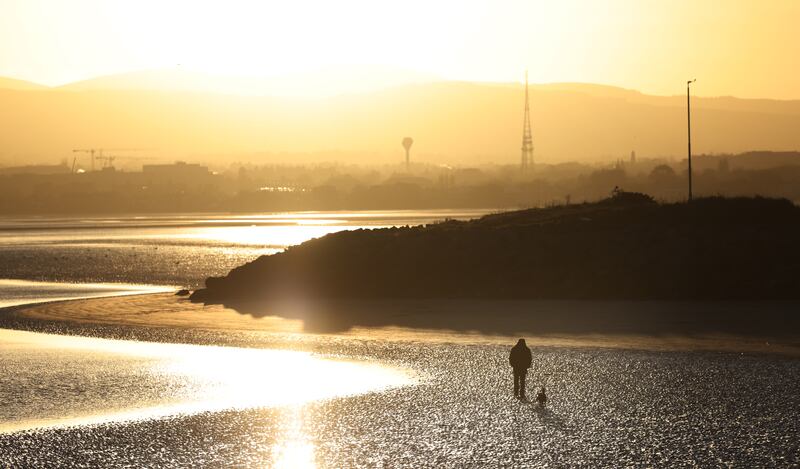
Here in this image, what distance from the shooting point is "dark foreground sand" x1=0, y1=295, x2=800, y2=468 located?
2419cm

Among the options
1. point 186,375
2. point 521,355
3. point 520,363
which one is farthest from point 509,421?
point 186,375

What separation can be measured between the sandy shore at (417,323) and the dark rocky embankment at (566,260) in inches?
126

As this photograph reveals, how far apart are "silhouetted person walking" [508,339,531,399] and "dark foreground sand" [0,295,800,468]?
0.41 meters

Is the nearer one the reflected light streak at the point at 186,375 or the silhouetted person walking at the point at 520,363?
A: the silhouetted person walking at the point at 520,363

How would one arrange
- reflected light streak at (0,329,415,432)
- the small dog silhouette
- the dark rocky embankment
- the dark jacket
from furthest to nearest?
the dark rocky embankment, reflected light streak at (0,329,415,432), the dark jacket, the small dog silhouette

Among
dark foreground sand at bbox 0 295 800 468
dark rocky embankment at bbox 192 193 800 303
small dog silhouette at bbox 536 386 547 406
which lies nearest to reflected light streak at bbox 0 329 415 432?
dark foreground sand at bbox 0 295 800 468

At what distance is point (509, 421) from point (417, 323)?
812 inches

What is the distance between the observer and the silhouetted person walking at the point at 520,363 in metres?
29.6

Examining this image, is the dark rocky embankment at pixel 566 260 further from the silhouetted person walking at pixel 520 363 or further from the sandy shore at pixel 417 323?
the silhouetted person walking at pixel 520 363

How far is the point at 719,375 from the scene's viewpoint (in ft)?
109

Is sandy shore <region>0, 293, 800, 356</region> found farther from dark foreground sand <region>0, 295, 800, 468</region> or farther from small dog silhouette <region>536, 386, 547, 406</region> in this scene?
small dog silhouette <region>536, 386, 547, 406</region>

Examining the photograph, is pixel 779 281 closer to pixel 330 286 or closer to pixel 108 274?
pixel 330 286

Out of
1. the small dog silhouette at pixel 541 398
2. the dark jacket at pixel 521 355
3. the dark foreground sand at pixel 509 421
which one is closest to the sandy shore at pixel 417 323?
the dark foreground sand at pixel 509 421

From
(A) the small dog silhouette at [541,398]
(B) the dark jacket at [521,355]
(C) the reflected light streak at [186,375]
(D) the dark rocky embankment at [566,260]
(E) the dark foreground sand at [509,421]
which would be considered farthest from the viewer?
(D) the dark rocky embankment at [566,260]
